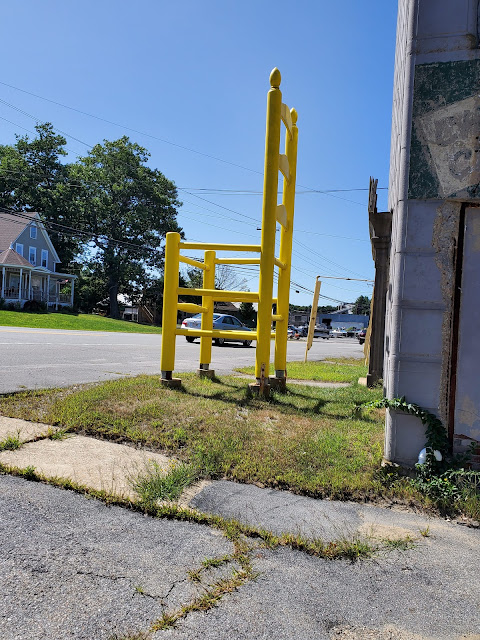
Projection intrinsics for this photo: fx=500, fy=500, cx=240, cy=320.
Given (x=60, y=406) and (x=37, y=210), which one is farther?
(x=37, y=210)

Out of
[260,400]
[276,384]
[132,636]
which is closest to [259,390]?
[260,400]

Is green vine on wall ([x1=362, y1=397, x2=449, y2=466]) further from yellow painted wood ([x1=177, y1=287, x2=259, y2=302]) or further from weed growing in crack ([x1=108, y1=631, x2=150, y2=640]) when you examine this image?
yellow painted wood ([x1=177, y1=287, x2=259, y2=302])

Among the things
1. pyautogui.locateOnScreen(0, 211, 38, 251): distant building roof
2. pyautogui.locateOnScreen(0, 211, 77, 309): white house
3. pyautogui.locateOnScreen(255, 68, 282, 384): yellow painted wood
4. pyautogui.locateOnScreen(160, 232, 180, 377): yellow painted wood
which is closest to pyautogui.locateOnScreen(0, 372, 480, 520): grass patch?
pyautogui.locateOnScreen(160, 232, 180, 377): yellow painted wood

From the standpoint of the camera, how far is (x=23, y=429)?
4.20 meters

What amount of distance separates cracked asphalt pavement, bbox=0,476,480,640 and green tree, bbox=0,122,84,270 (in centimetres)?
5284

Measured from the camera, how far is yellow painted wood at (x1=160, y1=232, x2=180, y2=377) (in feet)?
20.0

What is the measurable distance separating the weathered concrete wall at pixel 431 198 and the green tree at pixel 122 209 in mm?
48893

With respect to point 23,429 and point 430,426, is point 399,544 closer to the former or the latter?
point 430,426

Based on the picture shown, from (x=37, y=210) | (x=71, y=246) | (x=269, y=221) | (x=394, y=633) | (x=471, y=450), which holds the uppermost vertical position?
(x=37, y=210)

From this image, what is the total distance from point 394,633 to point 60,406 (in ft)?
12.3

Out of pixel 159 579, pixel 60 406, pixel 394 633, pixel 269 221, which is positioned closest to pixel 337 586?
pixel 394 633

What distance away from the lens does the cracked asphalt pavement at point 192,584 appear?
187cm

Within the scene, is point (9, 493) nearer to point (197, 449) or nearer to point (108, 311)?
point (197, 449)

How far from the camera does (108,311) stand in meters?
55.2
